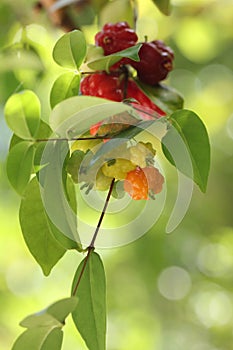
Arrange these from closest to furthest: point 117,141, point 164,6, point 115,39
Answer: point 117,141
point 115,39
point 164,6

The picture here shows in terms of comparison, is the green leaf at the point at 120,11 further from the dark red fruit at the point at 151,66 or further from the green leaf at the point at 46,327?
the green leaf at the point at 46,327

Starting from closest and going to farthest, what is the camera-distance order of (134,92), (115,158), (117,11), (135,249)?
(115,158) < (134,92) < (117,11) < (135,249)

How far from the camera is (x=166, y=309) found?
7.52 feet

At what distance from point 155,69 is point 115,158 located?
196 mm

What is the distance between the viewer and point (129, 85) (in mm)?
750

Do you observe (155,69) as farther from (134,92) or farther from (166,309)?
(166,309)

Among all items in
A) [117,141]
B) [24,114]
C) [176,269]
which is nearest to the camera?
[117,141]

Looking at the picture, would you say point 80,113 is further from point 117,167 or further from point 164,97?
point 164,97

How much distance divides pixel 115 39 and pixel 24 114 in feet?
0.53

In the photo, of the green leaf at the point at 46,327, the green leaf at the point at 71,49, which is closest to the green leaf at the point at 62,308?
the green leaf at the point at 46,327

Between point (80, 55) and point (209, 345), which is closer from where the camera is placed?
point (80, 55)

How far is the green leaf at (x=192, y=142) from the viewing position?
0.60m

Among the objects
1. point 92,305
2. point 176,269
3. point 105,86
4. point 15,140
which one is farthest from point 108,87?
point 176,269

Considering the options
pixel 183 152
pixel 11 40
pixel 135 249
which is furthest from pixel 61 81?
pixel 135 249
